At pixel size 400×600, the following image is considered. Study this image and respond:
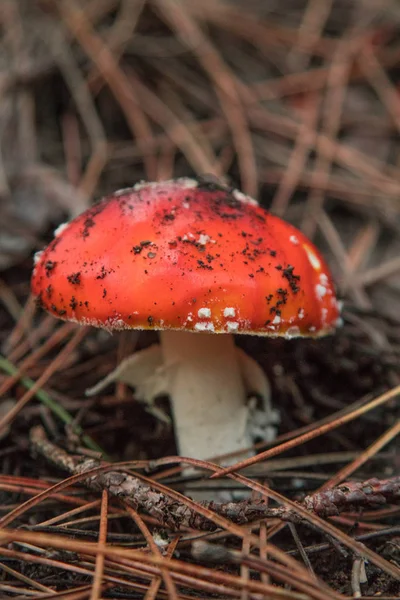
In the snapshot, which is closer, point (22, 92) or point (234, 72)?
point (22, 92)

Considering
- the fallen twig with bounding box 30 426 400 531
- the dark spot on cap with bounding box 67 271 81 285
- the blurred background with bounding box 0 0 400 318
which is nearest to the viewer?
the fallen twig with bounding box 30 426 400 531

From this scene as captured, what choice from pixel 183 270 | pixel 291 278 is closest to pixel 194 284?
pixel 183 270

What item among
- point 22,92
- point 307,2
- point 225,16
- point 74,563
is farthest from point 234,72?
point 74,563

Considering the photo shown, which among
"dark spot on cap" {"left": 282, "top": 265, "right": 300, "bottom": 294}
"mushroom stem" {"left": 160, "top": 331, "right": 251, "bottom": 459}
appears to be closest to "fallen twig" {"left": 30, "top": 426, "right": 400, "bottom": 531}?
"mushroom stem" {"left": 160, "top": 331, "right": 251, "bottom": 459}

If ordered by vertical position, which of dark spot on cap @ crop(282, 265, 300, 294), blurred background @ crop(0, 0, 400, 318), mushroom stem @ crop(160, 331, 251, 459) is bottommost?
mushroom stem @ crop(160, 331, 251, 459)

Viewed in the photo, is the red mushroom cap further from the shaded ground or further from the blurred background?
the blurred background

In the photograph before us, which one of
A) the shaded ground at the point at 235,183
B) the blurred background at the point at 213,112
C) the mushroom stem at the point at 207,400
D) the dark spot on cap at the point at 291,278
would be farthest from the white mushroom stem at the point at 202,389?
the blurred background at the point at 213,112

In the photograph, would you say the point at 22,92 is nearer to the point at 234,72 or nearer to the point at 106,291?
the point at 234,72

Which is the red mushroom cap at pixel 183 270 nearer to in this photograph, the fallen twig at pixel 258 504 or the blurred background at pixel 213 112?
the fallen twig at pixel 258 504
